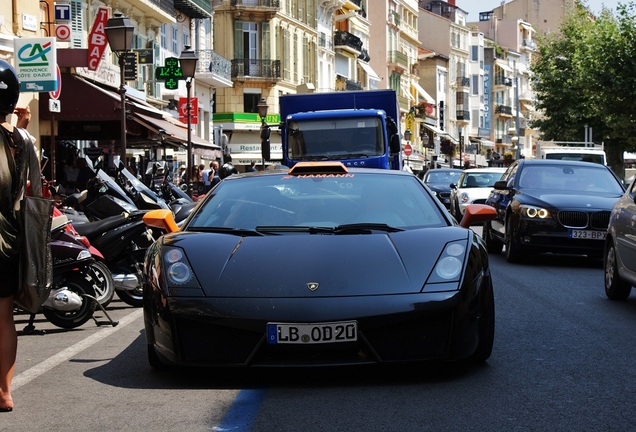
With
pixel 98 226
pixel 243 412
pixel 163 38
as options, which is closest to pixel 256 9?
pixel 163 38

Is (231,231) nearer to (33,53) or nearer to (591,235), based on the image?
(591,235)

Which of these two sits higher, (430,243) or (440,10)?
(440,10)

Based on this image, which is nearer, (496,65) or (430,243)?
(430,243)

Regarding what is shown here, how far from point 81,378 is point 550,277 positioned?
8908 mm

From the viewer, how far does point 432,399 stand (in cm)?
657

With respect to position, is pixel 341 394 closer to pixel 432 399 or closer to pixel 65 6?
pixel 432 399

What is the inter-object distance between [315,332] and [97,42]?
2417cm

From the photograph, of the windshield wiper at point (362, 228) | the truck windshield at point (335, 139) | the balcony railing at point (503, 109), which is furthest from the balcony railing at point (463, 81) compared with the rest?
the windshield wiper at point (362, 228)

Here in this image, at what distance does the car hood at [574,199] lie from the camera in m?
17.3

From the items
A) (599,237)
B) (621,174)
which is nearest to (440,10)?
(621,174)

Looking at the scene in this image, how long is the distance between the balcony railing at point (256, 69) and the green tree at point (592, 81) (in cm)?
1493

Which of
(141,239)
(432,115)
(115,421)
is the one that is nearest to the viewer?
(115,421)

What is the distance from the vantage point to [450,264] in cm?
728

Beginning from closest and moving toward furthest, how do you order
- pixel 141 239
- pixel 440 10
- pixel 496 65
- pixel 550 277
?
pixel 141 239 < pixel 550 277 < pixel 440 10 < pixel 496 65
